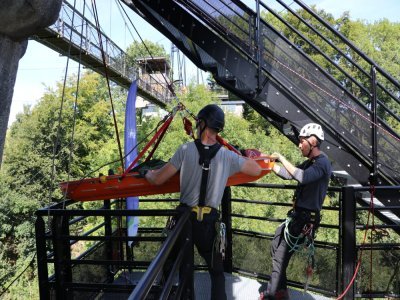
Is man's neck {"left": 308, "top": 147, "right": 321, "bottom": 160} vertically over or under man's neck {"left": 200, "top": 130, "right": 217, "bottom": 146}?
under

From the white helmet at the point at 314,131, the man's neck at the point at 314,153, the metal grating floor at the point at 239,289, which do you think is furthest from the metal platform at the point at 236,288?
the white helmet at the point at 314,131

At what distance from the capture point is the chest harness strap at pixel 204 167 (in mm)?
→ 2615

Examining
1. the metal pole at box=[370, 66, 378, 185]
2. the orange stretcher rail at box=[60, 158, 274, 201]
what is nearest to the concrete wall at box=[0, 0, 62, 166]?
the orange stretcher rail at box=[60, 158, 274, 201]

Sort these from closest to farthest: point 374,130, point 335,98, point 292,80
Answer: point 374,130
point 335,98
point 292,80

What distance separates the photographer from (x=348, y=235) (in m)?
3.46

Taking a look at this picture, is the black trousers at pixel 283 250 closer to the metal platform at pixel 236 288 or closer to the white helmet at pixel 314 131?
the metal platform at pixel 236 288

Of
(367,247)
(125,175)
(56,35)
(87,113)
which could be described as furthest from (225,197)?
(87,113)

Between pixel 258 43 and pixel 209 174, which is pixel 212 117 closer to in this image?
pixel 209 174

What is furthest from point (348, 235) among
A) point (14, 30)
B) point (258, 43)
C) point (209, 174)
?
point (14, 30)

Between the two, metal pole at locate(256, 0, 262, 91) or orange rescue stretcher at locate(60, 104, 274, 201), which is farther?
metal pole at locate(256, 0, 262, 91)

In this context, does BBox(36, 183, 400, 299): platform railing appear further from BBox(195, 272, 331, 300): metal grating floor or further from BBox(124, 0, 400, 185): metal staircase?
BBox(124, 0, 400, 185): metal staircase

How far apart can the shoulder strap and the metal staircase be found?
228cm

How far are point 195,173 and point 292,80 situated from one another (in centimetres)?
275

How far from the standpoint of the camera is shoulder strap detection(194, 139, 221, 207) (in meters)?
2.61
